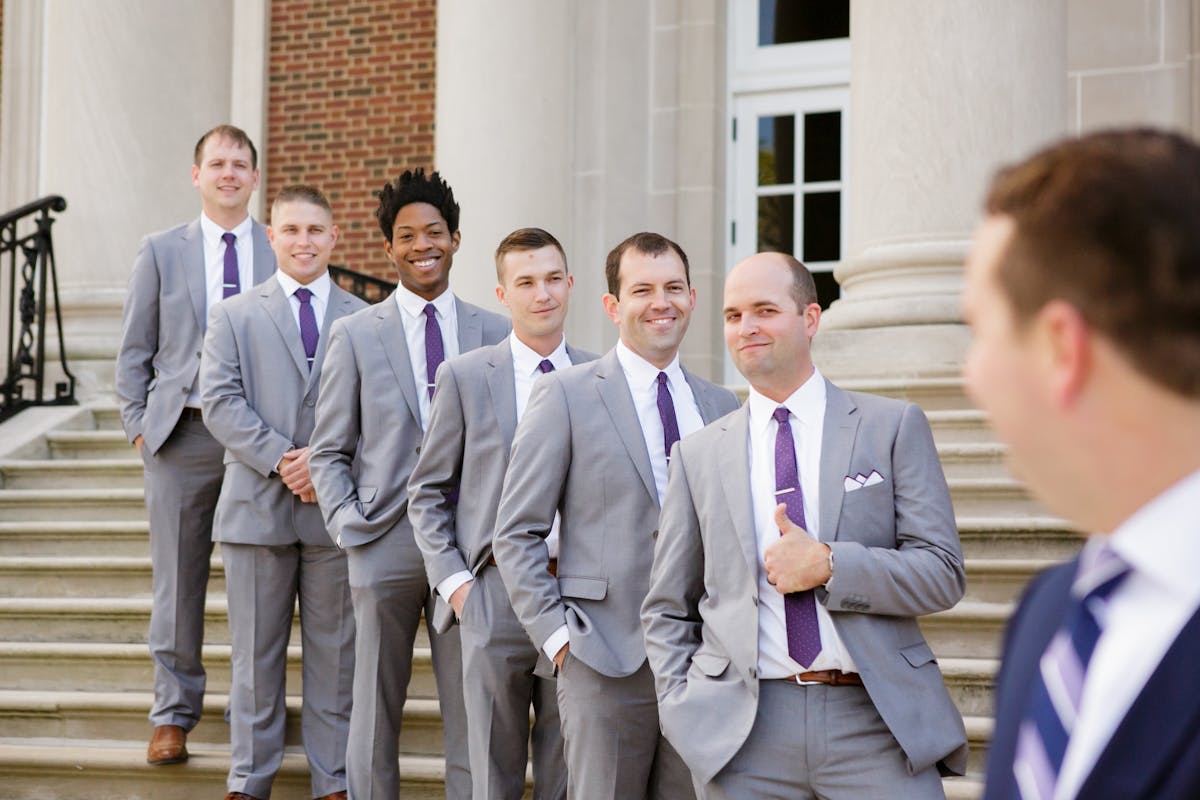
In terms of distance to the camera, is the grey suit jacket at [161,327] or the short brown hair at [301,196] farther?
the grey suit jacket at [161,327]

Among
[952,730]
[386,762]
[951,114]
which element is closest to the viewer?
[952,730]

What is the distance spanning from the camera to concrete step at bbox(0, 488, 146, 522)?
27.2 feet

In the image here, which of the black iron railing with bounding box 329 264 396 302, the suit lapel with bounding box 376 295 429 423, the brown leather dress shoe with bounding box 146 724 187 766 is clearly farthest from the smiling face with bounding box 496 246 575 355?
the black iron railing with bounding box 329 264 396 302

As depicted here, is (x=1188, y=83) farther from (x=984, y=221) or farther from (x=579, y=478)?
(x=984, y=221)

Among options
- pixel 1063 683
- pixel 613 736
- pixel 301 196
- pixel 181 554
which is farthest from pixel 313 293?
pixel 1063 683

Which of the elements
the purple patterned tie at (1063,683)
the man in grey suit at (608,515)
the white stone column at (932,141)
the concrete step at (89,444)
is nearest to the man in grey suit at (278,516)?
the man in grey suit at (608,515)

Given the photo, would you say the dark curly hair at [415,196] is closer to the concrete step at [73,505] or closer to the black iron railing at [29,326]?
the concrete step at [73,505]

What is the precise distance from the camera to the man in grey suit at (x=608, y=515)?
4.29 meters

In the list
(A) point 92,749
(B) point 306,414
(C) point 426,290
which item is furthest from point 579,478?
(A) point 92,749

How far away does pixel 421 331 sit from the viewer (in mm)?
5531

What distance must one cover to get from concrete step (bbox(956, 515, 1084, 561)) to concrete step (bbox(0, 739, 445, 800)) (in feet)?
7.23

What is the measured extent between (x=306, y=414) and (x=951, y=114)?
3.47m

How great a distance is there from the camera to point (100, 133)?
9.87m

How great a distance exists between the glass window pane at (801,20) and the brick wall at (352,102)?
9.08ft
